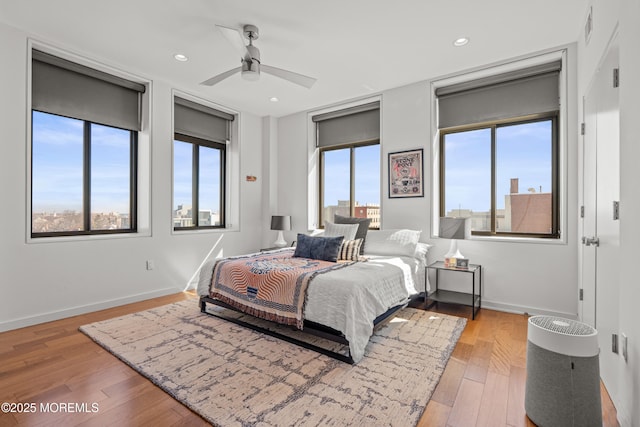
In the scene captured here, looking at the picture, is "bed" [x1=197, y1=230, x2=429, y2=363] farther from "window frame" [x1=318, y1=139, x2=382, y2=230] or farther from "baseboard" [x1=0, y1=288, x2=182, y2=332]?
"window frame" [x1=318, y1=139, x2=382, y2=230]

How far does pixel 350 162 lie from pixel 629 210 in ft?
11.9

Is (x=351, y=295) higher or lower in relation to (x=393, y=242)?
lower

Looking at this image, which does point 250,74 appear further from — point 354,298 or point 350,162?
point 350,162

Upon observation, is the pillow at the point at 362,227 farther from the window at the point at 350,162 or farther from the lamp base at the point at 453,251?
the lamp base at the point at 453,251

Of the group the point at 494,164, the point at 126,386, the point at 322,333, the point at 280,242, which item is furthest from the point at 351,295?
the point at 280,242

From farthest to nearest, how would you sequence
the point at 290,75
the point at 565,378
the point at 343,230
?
the point at 343,230 → the point at 290,75 → the point at 565,378

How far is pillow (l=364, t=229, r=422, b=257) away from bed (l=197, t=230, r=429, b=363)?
0.20 feet

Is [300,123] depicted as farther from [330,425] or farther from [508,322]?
[330,425]

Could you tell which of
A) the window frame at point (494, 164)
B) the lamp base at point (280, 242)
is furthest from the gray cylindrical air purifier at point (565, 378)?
the lamp base at point (280, 242)

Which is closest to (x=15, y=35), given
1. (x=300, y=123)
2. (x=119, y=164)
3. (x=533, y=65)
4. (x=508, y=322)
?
(x=119, y=164)

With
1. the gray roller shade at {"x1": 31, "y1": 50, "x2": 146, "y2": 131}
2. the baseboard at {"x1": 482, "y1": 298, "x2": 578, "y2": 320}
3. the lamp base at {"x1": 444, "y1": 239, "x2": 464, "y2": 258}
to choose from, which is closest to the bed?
the lamp base at {"x1": 444, "y1": 239, "x2": 464, "y2": 258}

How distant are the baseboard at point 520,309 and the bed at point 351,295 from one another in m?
0.74

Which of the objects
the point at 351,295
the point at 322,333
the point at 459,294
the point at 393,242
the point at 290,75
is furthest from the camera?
the point at 393,242

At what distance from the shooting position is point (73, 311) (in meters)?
3.28
